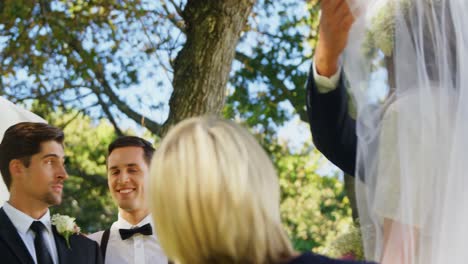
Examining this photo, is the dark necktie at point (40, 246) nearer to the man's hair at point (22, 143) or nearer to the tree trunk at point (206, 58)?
the man's hair at point (22, 143)

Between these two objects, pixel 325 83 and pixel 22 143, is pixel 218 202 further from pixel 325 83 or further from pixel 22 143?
pixel 22 143

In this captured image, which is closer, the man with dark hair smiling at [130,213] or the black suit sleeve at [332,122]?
the black suit sleeve at [332,122]

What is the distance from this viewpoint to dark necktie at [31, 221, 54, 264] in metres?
4.90

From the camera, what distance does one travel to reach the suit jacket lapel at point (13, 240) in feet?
15.7

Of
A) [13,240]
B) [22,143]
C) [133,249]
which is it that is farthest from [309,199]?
[13,240]

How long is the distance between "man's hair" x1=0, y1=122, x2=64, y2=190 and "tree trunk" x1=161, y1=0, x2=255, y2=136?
2.85m

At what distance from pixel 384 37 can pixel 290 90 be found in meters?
10.6

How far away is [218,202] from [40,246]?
3.16 m

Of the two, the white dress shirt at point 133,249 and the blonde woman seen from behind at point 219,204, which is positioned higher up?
the blonde woman seen from behind at point 219,204

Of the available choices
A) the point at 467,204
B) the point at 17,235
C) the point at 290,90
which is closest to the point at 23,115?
the point at 17,235

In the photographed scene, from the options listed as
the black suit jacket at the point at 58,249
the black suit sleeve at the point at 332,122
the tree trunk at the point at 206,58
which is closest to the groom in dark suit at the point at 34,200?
the black suit jacket at the point at 58,249

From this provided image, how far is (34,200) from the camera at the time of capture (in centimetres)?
509

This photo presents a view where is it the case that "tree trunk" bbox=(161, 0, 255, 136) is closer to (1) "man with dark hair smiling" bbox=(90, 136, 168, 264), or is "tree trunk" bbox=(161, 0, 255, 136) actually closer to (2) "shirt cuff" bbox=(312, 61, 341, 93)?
(1) "man with dark hair smiling" bbox=(90, 136, 168, 264)

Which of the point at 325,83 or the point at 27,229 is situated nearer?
the point at 325,83
